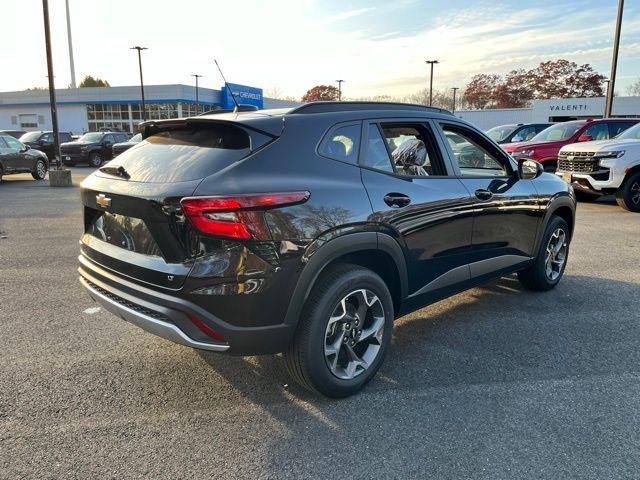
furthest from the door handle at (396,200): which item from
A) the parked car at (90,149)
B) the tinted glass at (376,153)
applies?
the parked car at (90,149)

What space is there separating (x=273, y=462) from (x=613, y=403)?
6.96 ft

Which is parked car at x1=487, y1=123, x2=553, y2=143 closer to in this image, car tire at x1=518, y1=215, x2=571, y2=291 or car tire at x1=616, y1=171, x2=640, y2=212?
car tire at x1=616, y1=171, x2=640, y2=212

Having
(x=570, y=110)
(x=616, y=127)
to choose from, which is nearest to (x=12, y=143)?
(x=616, y=127)

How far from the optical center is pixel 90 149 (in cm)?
2295

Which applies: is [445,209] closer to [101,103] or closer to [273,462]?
[273,462]

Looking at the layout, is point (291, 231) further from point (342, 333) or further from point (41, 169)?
point (41, 169)

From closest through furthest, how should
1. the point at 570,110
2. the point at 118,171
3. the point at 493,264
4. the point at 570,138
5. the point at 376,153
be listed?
1. the point at 118,171
2. the point at 376,153
3. the point at 493,264
4. the point at 570,138
5. the point at 570,110

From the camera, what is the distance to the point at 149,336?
4051mm

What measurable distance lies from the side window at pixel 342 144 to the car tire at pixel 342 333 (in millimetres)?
681

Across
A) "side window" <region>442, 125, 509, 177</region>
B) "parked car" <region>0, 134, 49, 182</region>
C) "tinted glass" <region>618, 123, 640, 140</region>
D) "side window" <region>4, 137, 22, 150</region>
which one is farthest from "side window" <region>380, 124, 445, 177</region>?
"side window" <region>4, 137, 22, 150</region>

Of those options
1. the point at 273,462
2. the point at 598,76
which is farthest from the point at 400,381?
the point at 598,76

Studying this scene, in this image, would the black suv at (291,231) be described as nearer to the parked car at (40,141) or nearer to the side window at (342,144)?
the side window at (342,144)

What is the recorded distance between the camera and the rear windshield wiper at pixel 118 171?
122 inches

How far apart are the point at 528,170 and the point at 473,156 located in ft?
1.78
